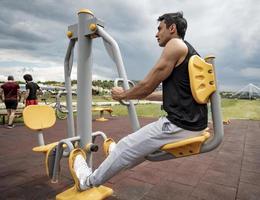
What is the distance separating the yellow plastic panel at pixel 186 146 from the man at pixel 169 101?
0.16 ft

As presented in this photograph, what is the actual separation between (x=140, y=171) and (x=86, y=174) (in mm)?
1333

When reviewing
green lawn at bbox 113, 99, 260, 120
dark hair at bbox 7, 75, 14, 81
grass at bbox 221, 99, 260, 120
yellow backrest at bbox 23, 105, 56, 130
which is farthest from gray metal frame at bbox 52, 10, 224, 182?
grass at bbox 221, 99, 260, 120

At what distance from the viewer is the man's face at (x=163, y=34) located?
199 cm

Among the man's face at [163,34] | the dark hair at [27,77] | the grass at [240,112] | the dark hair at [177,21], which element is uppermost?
the dark hair at [27,77]

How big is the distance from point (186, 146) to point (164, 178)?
156cm

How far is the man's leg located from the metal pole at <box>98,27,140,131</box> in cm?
38

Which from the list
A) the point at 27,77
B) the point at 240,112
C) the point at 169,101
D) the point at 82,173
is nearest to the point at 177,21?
the point at 169,101

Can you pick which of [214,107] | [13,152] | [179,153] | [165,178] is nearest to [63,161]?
[13,152]

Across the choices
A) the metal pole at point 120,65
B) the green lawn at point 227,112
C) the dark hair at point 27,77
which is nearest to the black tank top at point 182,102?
the metal pole at point 120,65

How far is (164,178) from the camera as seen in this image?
3.29 metres

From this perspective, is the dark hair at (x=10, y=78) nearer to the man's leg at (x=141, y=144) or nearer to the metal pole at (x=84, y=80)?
the metal pole at (x=84, y=80)

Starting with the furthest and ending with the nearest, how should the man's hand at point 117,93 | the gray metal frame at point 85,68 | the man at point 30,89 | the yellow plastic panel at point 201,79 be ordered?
1. the man at point 30,89
2. the gray metal frame at point 85,68
3. the man's hand at point 117,93
4. the yellow plastic panel at point 201,79

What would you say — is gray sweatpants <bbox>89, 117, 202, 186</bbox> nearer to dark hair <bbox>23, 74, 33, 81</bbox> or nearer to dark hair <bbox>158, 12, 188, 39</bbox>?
dark hair <bbox>158, 12, 188, 39</bbox>

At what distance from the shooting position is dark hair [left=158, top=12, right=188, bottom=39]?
1971mm
